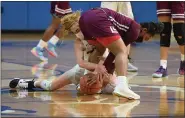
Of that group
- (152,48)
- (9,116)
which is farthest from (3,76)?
(152,48)

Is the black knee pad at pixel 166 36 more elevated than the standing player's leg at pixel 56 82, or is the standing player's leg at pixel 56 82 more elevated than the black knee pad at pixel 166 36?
the black knee pad at pixel 166 36

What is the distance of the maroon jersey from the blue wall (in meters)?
6.13

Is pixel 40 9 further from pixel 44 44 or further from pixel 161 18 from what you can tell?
pixel 161 18

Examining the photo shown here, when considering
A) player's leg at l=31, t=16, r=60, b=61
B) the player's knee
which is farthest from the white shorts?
the player's knee

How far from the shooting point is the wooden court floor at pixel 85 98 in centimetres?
317

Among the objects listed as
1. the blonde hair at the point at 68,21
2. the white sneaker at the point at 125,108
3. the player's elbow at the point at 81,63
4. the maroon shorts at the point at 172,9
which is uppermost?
the maroon shorts at the point at 172,9

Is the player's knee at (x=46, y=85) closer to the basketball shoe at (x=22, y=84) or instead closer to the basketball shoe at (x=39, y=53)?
the basketball shoe at (x=22, y=84)

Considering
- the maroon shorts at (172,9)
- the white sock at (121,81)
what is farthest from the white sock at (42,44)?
the white sock at (121,81)

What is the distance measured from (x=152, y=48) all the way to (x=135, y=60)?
1.60m

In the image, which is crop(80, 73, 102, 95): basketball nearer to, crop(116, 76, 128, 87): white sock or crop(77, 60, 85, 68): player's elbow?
crop(77, 60, 85, 68): player's elbow

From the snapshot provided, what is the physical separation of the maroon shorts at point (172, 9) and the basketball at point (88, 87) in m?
1.52

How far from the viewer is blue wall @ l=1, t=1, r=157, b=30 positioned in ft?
32.6

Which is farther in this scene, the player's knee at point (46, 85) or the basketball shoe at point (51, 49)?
the basketball shoe at point (51, 49)

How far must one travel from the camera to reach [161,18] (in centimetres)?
509
